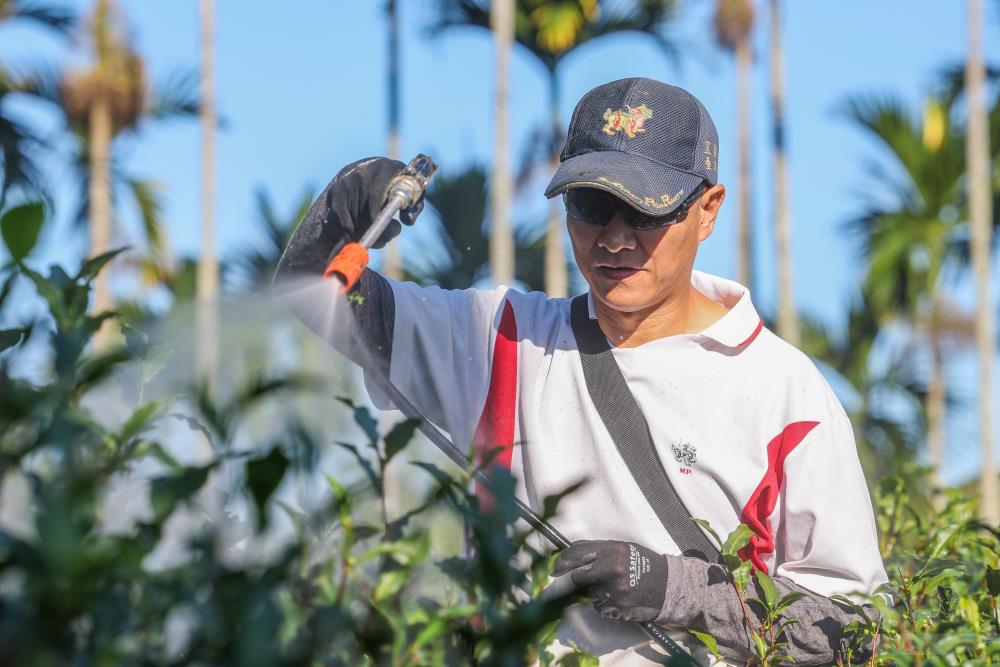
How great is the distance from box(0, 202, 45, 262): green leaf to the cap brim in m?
1.75

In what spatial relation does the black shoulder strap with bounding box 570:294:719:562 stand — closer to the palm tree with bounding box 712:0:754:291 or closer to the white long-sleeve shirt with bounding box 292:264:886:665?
the white long-sleeve shirt with bounding box 292:264:886:665

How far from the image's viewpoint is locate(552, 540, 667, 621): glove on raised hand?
8.14 ft

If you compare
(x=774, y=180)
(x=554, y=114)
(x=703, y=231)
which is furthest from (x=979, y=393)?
(x=703, y=231)

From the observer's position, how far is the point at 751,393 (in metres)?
2.94

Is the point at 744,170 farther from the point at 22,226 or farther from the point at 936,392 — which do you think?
the point at 22,226

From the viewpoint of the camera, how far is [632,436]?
2.95 meters

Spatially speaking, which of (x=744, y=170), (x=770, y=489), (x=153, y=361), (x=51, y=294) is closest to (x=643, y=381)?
(x=770, y=489)

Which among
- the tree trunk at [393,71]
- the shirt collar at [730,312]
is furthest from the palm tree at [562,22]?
the shirt collar at [730,312]

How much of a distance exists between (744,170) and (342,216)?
2591 cm

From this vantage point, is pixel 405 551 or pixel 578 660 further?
pixel 578 660

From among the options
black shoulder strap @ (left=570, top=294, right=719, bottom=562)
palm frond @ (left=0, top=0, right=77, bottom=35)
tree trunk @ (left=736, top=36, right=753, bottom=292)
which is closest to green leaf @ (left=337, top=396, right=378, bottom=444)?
black shoulder strap @ (left=570, top=294, right=719, bottom=562)

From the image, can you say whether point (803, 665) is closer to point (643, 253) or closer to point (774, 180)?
point (643, 253)

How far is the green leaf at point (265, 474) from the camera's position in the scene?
110cm

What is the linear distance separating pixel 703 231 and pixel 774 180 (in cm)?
1856
